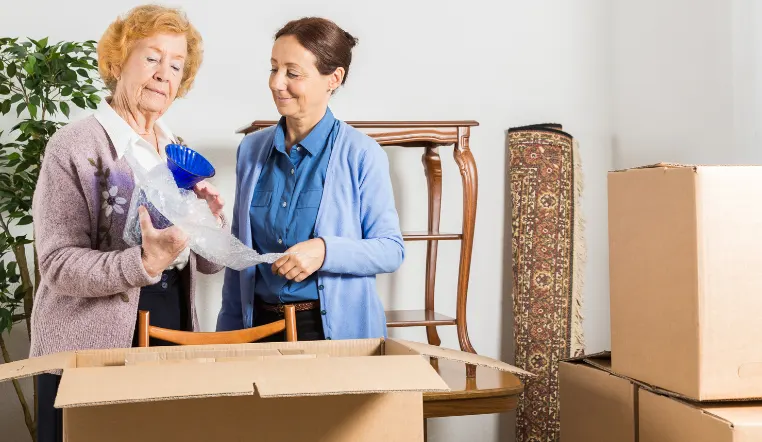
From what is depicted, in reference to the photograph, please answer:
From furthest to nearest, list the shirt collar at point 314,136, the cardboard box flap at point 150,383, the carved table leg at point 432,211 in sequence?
the carved table leg at point 432,211, the shirt collar at point 314,136, the cardboard box flap at point 150,383

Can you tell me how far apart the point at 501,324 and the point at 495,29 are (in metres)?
1.26

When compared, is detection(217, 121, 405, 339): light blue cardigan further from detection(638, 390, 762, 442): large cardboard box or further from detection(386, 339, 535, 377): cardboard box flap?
detection(638, 390, 762, 442): large cardboard box

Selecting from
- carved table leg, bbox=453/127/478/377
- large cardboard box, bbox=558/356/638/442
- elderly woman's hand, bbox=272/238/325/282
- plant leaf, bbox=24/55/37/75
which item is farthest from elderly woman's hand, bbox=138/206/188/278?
carved table leg, bbox=453/127/478/377

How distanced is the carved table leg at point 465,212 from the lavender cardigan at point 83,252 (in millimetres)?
1618

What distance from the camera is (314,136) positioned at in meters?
1.86

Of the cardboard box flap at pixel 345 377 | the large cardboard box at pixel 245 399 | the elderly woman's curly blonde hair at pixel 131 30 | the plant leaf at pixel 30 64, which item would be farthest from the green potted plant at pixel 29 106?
the cardboard box flap at pixel 345 377

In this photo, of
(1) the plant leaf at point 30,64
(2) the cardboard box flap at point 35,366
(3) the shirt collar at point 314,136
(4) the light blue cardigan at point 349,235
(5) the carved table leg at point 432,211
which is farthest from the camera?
(5) the carved table leg at point 432,211

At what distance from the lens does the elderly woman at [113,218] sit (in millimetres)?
1410

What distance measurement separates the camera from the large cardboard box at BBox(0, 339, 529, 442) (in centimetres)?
87

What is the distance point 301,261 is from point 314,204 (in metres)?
0.23

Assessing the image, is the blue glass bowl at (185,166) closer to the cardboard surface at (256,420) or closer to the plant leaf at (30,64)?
the cardboard surface at (256,420)

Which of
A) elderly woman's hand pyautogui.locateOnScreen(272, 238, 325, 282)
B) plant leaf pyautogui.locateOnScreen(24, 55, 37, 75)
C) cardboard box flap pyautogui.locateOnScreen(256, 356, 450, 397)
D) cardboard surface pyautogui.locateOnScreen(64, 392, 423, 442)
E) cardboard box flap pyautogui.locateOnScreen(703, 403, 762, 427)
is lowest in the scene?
cardboard box flap pyautogui.locateOnScreen(703, 403, 762, 427)

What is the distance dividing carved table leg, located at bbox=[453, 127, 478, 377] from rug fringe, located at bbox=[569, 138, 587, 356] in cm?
51

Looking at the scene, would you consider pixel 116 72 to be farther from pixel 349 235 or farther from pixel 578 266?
pixel 578 266
